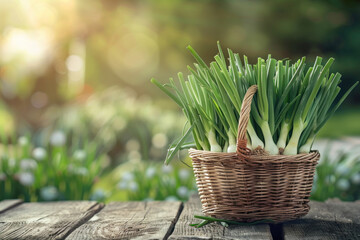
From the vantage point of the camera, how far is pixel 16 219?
148 centimetres

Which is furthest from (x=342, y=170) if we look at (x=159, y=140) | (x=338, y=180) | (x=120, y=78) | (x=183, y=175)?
(x=120, y=78)

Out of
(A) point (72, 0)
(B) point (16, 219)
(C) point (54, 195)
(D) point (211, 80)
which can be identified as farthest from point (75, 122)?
(D) point (211, 80)

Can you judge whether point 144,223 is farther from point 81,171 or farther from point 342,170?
point 342,170

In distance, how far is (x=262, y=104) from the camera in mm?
1277

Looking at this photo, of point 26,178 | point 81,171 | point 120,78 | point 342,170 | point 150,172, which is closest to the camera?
point 26,178

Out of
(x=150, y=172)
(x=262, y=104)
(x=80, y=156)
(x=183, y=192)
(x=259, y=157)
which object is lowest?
(x=183, y=192)

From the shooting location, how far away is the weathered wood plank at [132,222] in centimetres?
123

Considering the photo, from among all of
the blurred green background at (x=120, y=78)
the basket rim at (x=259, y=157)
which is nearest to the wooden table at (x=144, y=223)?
the basket rim at (x=259, y=157)

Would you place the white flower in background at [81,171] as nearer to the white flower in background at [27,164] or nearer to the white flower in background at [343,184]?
the white flower in background at [27,164]

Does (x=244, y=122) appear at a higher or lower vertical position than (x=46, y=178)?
higher

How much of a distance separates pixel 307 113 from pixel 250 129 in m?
0.18

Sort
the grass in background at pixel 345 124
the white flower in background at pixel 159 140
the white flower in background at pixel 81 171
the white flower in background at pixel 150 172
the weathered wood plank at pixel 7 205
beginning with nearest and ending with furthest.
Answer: the weathered wood plank at pixel 7 205, the white flower in background at pixel 81 171, the white flower in background at pixel 150 172, the white flower in background at pixel 159 140, the grass in background at pixel 345 124

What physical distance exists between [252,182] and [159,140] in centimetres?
365

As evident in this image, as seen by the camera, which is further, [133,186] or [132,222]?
[133,186]
